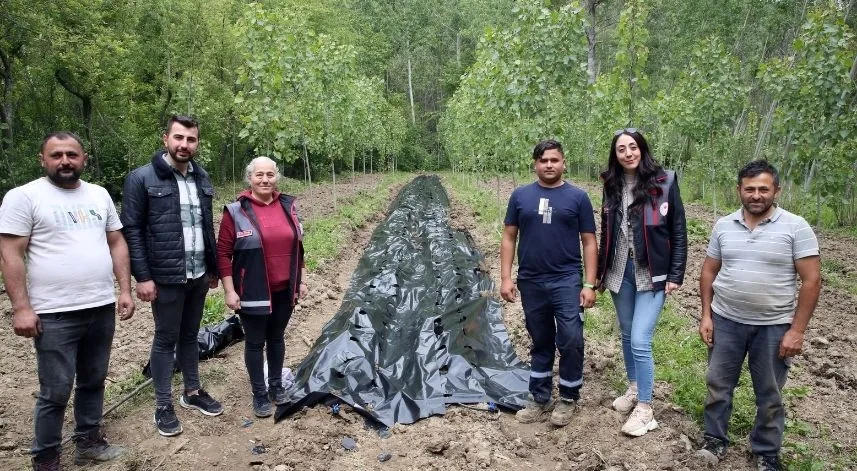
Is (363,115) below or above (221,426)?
above

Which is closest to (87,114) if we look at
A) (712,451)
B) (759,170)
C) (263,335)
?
(263,335)

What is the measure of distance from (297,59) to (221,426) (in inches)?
343

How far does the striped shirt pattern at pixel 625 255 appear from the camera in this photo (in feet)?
12.1

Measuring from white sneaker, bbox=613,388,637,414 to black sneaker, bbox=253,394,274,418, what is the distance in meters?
2.68

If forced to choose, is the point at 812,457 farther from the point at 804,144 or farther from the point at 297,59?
the point at 297,59

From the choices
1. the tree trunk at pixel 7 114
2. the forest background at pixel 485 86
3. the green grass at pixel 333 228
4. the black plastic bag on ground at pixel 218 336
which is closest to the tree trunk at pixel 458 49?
the forest background at pixel 485 86

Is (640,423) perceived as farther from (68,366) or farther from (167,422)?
(68,366)

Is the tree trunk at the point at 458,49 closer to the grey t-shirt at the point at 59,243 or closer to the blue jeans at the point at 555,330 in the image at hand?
the blue jeans at the point at 555,330

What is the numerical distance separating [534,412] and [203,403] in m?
2.60

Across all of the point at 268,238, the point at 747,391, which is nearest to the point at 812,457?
the point at 747,391

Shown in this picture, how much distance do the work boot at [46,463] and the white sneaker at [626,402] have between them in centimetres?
378

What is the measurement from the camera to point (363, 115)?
1898 cm

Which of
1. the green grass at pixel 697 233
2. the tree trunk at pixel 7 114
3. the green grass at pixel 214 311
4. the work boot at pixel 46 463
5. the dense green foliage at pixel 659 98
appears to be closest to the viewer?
the work boot at pixel 46 463

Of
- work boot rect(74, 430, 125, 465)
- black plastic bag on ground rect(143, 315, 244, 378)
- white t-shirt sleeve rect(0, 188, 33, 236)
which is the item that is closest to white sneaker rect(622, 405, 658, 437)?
work boot rect(74, 430, 125, 465)
